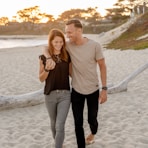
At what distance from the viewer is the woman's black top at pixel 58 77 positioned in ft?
13.5

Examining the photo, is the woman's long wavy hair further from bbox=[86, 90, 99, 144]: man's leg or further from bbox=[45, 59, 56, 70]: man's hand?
bbox=[86, 90, 99, 144]: man's leg

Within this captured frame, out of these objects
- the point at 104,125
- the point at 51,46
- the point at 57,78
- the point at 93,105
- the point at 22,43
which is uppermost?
the point at 51,46

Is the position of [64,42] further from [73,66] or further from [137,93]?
[137,93]

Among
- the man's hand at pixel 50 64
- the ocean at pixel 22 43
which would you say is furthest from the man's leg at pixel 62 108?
the ocean at pixel 22 43

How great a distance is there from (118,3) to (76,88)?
90185 mm

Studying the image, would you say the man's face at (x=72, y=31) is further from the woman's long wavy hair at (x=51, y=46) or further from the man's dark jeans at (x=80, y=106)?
the man's dark jeans at (x=80, y=106)

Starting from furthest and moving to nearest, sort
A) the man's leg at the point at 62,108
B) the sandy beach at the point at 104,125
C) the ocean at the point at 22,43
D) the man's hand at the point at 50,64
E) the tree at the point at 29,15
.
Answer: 1. the tree at the point at 29,15
2. the ocean at the point at 22,43
3. the sandy beach at the point at 104,125
4. the man's leg at the point at 62,108
5. the man's hand at the point at 50,64

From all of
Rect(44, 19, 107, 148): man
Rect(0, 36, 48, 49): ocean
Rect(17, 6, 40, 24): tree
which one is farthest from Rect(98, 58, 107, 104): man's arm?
Rect(17, 6, 40, 24): tree

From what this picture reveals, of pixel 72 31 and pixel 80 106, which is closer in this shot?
pixel 72 31

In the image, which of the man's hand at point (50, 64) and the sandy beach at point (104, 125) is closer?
the man's hand at point (50, 64)

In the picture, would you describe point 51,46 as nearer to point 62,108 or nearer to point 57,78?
point 57,78

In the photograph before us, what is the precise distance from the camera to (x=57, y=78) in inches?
164

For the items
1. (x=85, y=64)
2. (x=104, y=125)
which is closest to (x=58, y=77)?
(x=85, y=64)

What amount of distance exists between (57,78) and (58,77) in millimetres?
19
